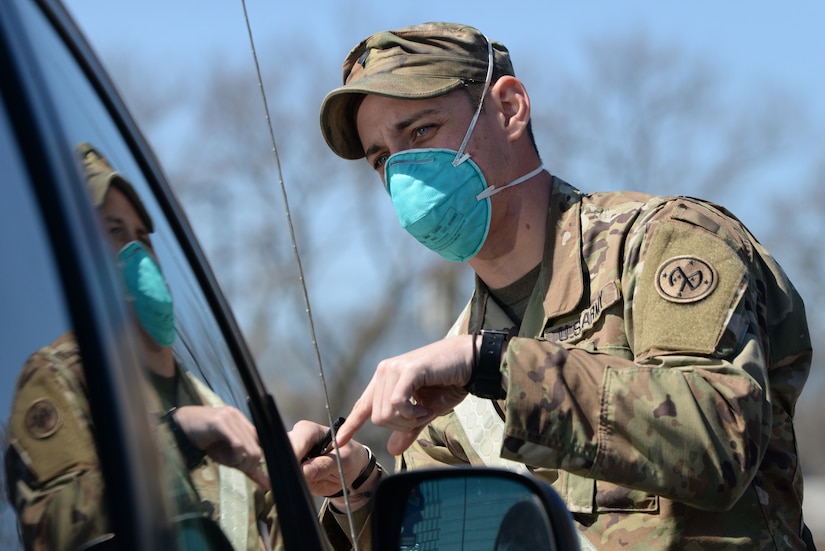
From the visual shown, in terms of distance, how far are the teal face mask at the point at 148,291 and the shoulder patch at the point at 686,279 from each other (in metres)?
1.35

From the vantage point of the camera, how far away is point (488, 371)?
7.23ft

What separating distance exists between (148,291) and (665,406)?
1250 millimetres

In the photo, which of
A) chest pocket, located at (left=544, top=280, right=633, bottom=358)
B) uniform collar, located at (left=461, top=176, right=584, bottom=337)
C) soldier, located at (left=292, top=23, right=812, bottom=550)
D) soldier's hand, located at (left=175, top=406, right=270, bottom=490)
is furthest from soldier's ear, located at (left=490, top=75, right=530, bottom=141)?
soldier's hand, located at (left=175, top=406, right=270, bottom=490)

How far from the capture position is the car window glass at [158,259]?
0.94 metres

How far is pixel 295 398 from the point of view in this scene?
2383 cm

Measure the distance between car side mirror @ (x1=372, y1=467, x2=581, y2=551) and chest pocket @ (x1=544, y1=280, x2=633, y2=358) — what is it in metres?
1.00

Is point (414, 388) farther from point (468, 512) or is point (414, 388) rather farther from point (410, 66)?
point (410, 66)

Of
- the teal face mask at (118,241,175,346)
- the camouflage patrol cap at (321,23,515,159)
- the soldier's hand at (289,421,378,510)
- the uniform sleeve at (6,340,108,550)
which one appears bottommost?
the soldier's hand at (289,421,378,510)

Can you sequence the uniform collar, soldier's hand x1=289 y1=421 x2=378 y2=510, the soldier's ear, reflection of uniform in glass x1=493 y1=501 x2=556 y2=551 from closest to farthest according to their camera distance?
reflection of uniform in glass x1=493 y1=501 x2=556 y2=551 < soldier's hand x1=289 y1=421 x2=378 y2=510 < the uniform collar < the soldier's ear

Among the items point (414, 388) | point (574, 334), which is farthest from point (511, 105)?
point (414, 388)

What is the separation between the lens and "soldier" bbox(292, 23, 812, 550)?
2.17 meters

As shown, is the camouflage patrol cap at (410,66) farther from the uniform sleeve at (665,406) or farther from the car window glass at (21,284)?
the car window glass at (21,284)

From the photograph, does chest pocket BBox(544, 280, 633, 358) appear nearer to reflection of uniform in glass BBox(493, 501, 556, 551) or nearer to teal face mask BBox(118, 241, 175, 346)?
reflection of uniform in glass BBox(493, 501, 556, 551)

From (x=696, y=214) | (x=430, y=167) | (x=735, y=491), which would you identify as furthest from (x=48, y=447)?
(x=430, y=167)
